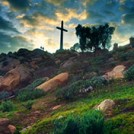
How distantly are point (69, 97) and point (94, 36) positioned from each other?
24443mm

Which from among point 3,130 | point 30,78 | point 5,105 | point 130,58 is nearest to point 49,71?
point 30,78

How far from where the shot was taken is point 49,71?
39.4m

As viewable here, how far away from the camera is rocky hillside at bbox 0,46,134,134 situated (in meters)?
10.9

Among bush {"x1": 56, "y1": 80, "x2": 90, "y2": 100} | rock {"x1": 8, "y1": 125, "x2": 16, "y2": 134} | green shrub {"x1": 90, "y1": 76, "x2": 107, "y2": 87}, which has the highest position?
green shrub {"x1": 90, "y1": 76, "x2": 107, "y2": 87}

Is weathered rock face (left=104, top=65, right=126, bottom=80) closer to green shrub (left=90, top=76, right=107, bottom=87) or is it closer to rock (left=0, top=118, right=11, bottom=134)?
green shrub (left=90, top=76, right=107, bottom=87)

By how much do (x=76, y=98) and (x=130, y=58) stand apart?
1299cm

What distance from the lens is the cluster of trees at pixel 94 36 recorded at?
1738 inches

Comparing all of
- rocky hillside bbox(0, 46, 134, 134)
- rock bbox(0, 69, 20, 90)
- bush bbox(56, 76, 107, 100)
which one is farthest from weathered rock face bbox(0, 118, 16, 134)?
rock bbox(0, 69, 20, 90)

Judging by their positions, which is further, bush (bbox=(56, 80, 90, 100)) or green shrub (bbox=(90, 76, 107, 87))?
green shrub (bbox=(90, 76, 107, 87))

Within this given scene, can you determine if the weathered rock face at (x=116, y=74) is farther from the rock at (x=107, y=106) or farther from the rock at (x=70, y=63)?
the rock at (x=107, y=106)

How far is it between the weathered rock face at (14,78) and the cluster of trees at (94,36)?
11.2m

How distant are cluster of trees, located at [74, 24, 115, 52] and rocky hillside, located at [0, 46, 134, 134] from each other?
1536mm

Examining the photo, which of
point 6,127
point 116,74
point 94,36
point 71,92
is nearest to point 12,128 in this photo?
point 6,127

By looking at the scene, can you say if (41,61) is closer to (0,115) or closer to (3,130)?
(0,115)
